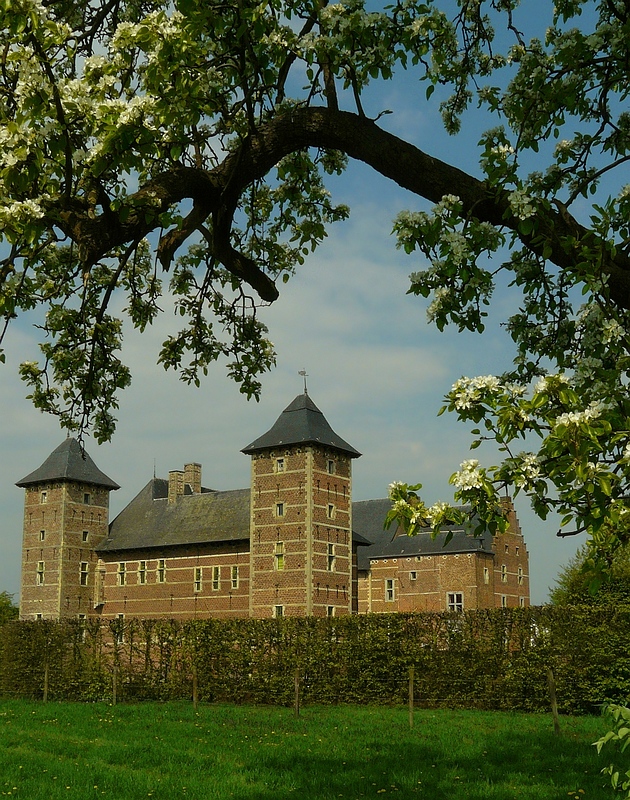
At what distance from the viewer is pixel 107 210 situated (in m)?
5.03

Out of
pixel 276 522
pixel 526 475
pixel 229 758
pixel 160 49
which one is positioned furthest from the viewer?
pixel 276 522

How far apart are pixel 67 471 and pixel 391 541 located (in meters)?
19.0

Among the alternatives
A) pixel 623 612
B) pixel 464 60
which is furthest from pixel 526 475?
pixel 623 612

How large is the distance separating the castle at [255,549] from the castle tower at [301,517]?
0.19 feet

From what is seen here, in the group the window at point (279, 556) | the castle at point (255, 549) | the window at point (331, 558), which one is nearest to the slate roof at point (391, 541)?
the castle at point (255, 549)

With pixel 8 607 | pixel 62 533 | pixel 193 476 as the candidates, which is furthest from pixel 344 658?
pixel 8 607

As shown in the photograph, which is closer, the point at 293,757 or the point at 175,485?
the point at 293,757

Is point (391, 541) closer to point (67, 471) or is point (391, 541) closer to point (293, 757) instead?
point (67, 471)

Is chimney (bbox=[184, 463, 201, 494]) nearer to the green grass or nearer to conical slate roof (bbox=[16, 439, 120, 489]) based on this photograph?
conical slate roof (bbox=[16, 439, 120, 489])

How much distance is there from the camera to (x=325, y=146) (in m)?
5.71

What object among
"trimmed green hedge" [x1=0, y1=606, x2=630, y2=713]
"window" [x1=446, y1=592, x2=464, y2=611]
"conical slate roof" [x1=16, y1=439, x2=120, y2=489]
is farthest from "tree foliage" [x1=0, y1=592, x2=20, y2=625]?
"trimmed green hedge" [x1=0, y1=606, x2=630, y2=713]

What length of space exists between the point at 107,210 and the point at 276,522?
1445 inches

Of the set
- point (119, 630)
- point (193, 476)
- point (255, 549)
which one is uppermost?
point (193, 476)

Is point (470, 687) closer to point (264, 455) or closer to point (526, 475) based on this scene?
point (526, 475)
